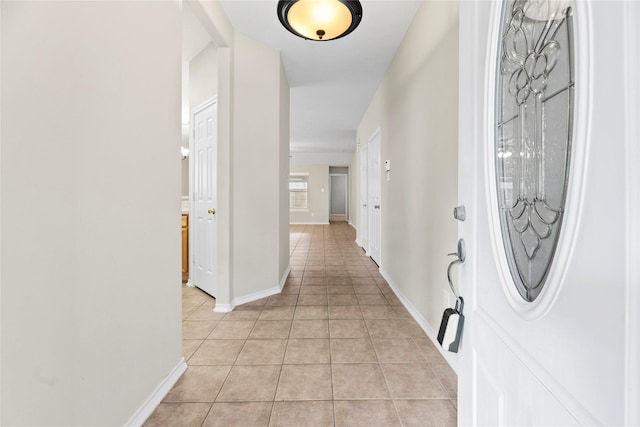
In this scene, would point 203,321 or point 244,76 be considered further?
point 244,76

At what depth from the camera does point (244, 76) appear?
8.84ft

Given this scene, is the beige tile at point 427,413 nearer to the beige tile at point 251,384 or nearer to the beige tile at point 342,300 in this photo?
the beige tile at point 251,384

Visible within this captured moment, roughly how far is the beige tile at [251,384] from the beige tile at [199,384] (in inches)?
1.8

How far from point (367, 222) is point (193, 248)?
119 inches

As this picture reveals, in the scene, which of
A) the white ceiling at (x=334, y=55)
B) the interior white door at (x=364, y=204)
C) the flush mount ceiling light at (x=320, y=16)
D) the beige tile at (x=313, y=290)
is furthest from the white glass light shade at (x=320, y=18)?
the interior white door at (x=364, y=204)

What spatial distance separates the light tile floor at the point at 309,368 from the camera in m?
1.35

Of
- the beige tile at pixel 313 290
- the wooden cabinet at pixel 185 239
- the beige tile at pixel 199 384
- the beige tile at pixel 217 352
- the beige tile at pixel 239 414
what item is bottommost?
the beige tile at pixel 239 414

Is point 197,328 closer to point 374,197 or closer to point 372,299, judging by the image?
point 372,299

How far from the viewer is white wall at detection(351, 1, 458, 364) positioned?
1758 mm

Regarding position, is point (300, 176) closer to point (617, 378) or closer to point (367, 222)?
point (367, 222)

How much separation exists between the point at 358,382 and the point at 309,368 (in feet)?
1.00

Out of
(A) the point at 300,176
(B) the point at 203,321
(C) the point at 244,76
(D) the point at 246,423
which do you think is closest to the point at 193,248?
(B) the point at 203,321

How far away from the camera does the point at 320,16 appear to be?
61.6 inches

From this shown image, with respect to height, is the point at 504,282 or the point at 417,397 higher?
the point at 504,282
